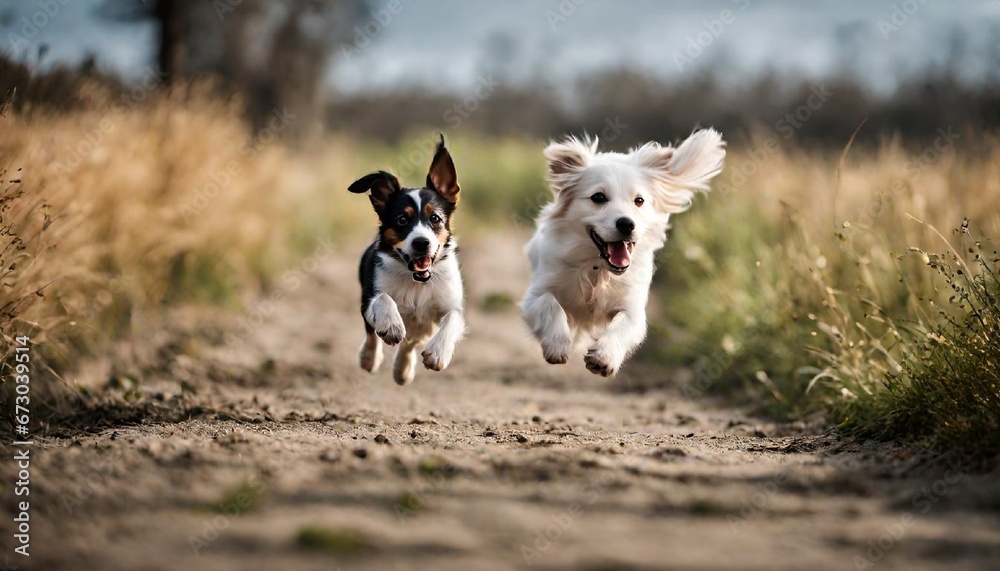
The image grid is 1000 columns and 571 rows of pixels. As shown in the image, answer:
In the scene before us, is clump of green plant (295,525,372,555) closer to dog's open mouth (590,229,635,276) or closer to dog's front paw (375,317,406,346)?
dog's front paw (375,317,406,346)

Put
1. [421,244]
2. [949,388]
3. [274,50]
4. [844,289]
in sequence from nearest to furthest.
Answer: [949,388] → [421,244] → [844,289] → [274,50]

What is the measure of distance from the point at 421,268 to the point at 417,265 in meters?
0.03

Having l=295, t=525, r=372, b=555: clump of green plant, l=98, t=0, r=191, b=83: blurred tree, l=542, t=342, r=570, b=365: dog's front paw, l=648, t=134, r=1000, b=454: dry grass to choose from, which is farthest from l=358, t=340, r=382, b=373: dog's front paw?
l=98, t=0, r=191, b=83: blurred tree

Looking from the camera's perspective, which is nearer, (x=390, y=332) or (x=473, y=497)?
(x=473, y=497)

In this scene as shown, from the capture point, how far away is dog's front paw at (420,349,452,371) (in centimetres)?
418

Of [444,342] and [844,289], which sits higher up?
[844,289]

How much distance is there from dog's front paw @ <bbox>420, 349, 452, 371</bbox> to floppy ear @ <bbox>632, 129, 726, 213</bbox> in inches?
64.2

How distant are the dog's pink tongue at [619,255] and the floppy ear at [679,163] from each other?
2.03ft

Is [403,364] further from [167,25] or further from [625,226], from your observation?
[167,25]

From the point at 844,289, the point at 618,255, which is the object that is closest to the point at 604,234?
the point at 618,255

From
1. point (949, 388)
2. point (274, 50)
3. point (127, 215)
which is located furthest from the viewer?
point (274, 50)

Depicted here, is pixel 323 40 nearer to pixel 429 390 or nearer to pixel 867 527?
pixel 429 390

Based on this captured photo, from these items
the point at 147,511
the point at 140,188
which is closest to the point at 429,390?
the point at 140,188

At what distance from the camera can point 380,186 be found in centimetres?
455
